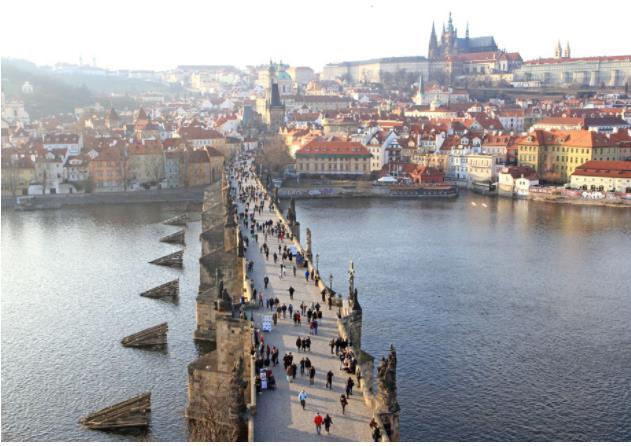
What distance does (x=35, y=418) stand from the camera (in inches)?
679

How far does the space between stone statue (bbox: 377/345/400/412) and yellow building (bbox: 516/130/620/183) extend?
49191 millimetres

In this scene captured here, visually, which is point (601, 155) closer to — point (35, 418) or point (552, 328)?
point (552, 328)

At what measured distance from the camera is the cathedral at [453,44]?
146m

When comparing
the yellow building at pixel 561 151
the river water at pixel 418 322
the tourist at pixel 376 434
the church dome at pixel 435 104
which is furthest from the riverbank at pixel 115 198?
the church dome at pixel 435 104

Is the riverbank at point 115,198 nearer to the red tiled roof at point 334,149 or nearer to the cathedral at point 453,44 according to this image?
the red tiled roof at point 334,149

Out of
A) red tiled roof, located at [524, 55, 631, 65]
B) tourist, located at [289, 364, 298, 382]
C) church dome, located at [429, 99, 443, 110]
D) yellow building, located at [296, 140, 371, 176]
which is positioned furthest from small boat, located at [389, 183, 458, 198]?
red tiled roof, located at [524, 55, 631, 65]

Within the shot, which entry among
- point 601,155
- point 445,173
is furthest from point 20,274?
point 601,155

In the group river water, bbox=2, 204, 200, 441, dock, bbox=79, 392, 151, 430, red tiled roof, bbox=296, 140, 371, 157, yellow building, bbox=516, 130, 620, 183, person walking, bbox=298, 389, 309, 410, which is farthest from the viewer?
red tiled roof, bbox=296, 140, 371, 157

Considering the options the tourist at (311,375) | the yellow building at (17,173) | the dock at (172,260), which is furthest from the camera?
the yellow building at (17,173)

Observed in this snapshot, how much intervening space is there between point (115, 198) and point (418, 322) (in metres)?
32.2

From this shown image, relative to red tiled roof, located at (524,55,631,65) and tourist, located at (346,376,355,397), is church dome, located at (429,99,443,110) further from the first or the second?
tourist, located at (346,376,355,397)

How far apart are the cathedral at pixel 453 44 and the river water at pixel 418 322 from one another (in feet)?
363

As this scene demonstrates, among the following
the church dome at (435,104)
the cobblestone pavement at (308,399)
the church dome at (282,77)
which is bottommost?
the cobblestone pavement at (308,399)

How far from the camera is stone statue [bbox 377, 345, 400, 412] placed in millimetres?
11453
